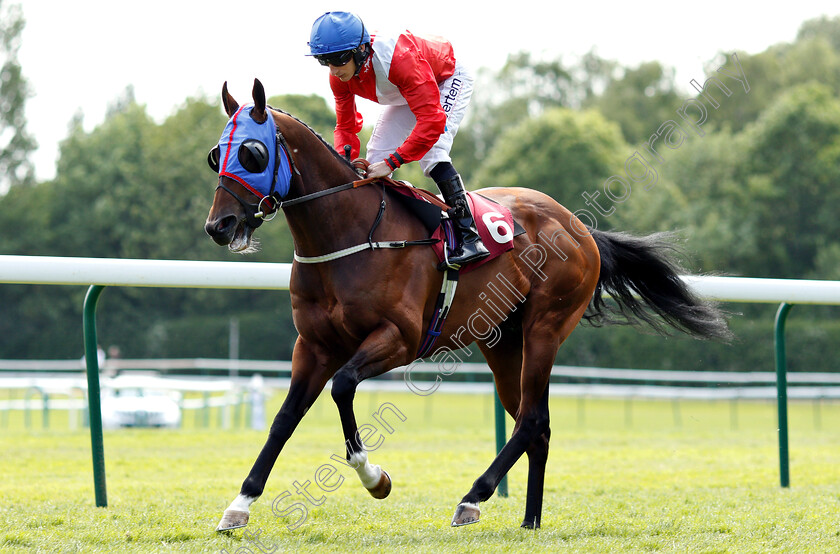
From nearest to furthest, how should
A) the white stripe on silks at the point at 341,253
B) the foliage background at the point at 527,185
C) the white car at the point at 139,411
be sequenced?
the white stripe on silks at the point at 341,253, the white car at the point at 139,411, the foliage background at the point at 527,185

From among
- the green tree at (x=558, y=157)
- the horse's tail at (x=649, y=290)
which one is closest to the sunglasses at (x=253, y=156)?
the horse's tail at (x=649, y=290)

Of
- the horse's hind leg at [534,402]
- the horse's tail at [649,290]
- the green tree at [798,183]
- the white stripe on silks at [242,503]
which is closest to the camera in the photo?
the white stripe on silks at [242,503]

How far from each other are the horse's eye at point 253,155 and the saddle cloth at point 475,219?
724mm

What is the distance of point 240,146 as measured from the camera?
3469 millimetres

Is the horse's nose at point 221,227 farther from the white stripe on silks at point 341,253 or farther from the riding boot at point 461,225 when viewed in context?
the riding boot at point 461,225

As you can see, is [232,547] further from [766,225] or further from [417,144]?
[766,225]

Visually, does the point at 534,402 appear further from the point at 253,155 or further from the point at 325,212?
the point at 253,155

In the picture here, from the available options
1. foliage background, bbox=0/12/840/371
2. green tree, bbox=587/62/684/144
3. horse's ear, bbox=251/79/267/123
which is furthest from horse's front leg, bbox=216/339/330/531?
green tree, bbox=587/62/684/144

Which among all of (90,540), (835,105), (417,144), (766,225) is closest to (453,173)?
(417,144)

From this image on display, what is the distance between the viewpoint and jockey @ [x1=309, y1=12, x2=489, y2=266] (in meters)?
3.77

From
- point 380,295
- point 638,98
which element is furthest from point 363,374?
point 638,98

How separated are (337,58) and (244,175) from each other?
0.71m

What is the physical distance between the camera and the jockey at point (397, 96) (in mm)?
3771

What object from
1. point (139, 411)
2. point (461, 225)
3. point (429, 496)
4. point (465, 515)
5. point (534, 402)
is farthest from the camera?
point (139, 411)
